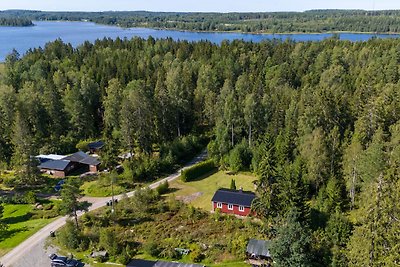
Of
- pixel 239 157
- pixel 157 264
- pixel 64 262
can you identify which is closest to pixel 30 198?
pixel 64 262

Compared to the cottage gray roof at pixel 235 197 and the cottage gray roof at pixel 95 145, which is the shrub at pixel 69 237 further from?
the cottage gray roof at pixel 95 145

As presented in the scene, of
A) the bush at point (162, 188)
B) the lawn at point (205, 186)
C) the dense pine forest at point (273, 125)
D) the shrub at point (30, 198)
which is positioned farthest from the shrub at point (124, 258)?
the shrub at point (30, 198)

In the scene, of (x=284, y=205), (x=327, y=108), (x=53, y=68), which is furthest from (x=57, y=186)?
(x=53, y=68)

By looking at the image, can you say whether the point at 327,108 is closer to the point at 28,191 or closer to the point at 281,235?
the point at 281,235

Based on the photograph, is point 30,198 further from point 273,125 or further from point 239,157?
point 273,125

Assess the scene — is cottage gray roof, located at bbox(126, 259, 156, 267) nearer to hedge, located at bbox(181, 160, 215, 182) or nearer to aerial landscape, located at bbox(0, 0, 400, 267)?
aerial landscape, located at bbox(0, 0, 400, 267)

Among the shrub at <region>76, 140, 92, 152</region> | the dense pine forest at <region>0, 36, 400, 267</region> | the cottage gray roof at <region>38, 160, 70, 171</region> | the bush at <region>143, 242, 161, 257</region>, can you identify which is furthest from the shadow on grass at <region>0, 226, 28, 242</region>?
the shrub at <region>76, 140, 92, 152</region>

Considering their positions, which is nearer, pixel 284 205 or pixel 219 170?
pixel 284 205
